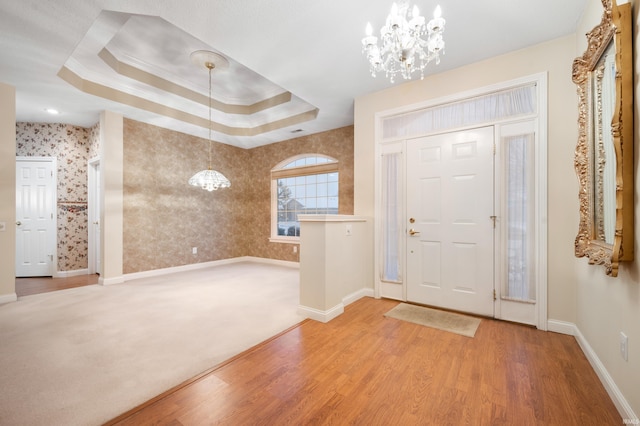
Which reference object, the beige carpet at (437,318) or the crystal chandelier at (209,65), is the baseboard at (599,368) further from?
the crystal chandelier at (209,65)

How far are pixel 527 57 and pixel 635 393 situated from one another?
9.66 feet

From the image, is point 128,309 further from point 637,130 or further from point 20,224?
point 637,130

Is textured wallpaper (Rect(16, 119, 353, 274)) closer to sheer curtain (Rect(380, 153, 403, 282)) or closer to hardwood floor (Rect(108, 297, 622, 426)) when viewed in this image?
sheer curtain (Rect(380, 153, 403, 282))

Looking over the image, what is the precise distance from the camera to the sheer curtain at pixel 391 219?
3.51 m

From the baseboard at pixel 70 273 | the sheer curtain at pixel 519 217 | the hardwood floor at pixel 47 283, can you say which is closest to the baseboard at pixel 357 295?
the sheer curtain at pixel 519 217

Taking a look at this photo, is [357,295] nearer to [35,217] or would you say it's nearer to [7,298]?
[7,298]

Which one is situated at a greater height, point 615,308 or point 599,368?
point 615,308

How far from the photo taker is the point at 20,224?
4.91 m

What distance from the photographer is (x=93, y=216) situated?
5.32 metres

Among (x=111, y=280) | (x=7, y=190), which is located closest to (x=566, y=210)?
(x=111, y=280)

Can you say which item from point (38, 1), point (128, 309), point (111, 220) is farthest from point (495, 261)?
point (111, 220)

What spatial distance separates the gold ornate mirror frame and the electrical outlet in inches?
15.2

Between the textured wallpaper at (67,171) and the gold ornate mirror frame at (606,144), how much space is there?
6985mm

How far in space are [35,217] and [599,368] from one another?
800cm
